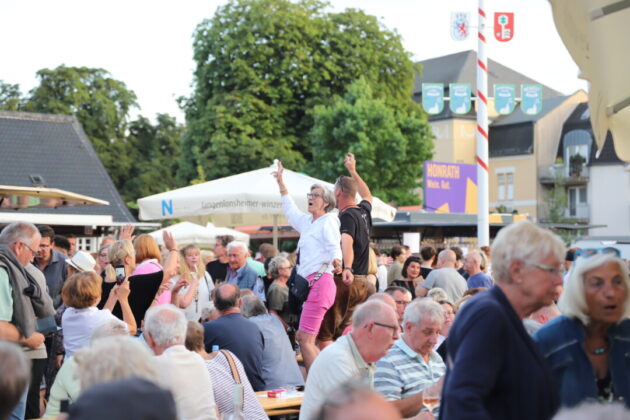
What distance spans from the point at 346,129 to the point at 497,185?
30.4 meters

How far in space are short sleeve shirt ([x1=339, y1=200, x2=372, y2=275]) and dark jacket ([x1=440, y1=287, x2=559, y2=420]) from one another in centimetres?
533

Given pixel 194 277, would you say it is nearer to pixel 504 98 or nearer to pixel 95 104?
pixel 504 98

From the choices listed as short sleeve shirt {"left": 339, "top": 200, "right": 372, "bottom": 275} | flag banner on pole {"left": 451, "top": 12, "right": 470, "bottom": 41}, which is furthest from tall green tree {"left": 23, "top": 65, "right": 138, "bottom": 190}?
short sleeve shirt {"left": 339, "top": 200, "right": 372, "bottom": 275}

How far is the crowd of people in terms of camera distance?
3.28m

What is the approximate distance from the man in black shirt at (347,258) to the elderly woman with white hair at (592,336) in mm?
4728

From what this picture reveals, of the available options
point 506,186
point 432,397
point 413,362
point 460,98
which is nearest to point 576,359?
point 432,397

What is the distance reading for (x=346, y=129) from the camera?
39594 millimetres

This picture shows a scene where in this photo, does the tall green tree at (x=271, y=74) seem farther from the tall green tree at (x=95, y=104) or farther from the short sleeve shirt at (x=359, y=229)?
the short sleeve shirt at (x=359, y=229)

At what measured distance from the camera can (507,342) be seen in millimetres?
3408

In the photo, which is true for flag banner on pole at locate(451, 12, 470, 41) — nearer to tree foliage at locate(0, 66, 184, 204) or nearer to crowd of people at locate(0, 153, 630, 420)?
crowd of people at locate(0, 153, 630, 420)

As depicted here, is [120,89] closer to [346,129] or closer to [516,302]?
[346,129]

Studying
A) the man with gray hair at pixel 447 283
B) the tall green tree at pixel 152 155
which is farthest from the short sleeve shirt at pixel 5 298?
the tall green tree at pixel 152 155

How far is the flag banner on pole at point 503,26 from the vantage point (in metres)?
17.6

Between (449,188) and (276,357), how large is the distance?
2568cm
